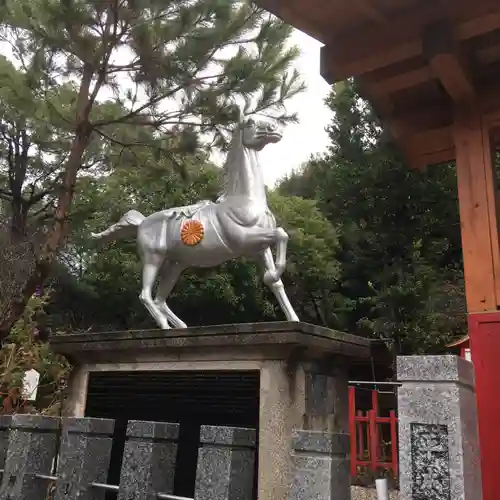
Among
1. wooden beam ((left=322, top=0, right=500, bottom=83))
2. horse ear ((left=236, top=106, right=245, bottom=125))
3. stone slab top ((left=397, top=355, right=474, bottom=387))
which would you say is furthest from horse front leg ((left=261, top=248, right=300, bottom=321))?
stone slab top ((left=397, top=355, right=474, bottom=387))

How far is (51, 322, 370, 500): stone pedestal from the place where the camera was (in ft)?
10.9

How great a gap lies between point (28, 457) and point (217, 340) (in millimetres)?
1350

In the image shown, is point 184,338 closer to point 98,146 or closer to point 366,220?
point 98,146

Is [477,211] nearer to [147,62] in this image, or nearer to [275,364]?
[275,364]

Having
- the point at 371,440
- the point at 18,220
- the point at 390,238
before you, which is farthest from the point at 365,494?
the point at 18,220

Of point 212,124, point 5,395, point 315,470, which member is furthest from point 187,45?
point 315,470

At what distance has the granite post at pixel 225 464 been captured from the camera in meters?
2.44

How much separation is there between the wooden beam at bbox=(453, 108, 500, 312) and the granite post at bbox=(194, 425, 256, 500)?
5.24 ft

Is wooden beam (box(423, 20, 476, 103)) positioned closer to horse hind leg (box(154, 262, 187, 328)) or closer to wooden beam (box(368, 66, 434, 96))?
wooden beam (box(368, 66, 434, 96))

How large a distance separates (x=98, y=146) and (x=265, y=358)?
22.4 feet

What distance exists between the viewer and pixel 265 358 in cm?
349

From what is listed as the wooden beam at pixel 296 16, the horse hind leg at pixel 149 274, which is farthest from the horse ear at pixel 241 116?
the horse hind leg at pixel 149 274

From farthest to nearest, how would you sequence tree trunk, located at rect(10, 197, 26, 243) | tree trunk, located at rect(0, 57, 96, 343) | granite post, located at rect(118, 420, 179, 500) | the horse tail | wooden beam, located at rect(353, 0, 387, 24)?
tree trunk, located at rect(10, 197, 26, 243) < tree trunk, located at rect(0, 57, 96, 343) < the horse tail < wooden beam, located at rect(353, 0, 387, 24) < granite post, located at rect(118, 420, 179, 500)

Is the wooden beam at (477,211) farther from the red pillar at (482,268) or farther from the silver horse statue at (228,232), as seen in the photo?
the silver horse statue at (228,232)
